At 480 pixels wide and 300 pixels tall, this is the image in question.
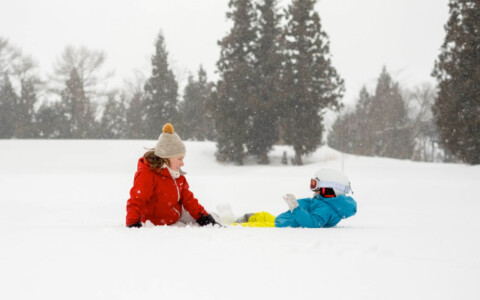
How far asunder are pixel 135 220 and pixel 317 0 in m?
21.9

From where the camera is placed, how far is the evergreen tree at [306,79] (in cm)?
2230

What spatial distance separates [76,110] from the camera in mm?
37219

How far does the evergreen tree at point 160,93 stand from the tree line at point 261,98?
3.4 inches

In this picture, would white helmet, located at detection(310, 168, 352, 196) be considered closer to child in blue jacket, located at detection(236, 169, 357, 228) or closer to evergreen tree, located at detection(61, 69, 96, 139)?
child in blue jacket, located at detection(236, 169, 357, 228)

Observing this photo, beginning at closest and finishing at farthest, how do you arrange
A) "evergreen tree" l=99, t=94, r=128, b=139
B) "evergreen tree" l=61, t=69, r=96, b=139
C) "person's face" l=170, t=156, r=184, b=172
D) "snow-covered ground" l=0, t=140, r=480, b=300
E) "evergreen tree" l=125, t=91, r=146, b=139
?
"snow-covered ground" l=0, t=140, r=480, b=300
"person's face" l=170, t=156, r=184, b=172
"evergreen tree" l=61, t=69, r=96, b=139
"evergreen tree" l=125, t=91, r=146, b=139
"evergreen tree" l=99, t=94, r=128, b=139

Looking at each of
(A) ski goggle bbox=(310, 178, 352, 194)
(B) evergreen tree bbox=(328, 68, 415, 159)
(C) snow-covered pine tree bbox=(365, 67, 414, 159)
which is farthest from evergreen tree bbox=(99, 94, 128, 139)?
(A) ski goggle bbox=(310, 178, 352, 194)

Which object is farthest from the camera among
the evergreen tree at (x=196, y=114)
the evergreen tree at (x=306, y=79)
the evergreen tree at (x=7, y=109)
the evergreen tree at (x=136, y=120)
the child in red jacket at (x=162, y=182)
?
the evergreen tree at (x=136, y=120)

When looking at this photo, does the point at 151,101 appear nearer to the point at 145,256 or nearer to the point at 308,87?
the point at 308,87

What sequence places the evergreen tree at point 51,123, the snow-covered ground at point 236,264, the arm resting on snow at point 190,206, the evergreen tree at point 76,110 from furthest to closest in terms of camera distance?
1. the evergreen tree at point 76,110
2. the evergreen tree at point 51,123
3. the arm resting on snow at point 190,206
4. the snow-covered ground at point 236,264

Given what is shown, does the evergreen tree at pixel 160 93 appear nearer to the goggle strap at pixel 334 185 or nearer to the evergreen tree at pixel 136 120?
the evergreen tree at pixel 136 120

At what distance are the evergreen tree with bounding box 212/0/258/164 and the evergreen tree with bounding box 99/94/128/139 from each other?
65.1ft

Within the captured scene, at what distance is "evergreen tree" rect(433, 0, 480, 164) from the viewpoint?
16.5 meters

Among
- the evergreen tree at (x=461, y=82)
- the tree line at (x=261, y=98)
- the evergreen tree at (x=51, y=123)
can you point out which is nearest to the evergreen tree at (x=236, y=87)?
the tree line at (x=261, y=98)

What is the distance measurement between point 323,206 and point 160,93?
32416mm
